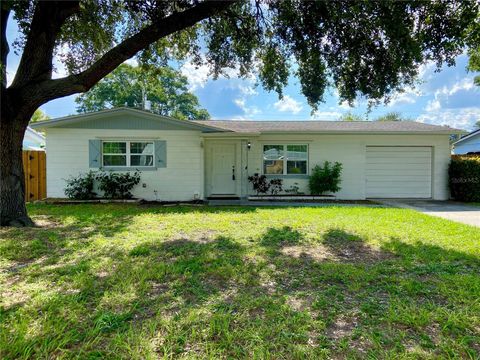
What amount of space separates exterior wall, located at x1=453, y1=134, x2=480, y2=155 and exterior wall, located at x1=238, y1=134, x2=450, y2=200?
32.7ft

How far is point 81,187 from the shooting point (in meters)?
10.4

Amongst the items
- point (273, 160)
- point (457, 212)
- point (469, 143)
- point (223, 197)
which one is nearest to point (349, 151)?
point (273, 160)

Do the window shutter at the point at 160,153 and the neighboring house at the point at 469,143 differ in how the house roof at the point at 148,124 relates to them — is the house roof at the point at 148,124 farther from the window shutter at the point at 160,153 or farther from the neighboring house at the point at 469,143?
the neighboring house at the point at 469,143

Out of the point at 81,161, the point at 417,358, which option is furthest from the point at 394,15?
the point at 81,161

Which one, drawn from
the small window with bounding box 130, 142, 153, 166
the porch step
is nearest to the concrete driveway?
the porch step

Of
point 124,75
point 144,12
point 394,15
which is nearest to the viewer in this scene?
point 394,15

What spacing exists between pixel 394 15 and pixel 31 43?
7.39 m

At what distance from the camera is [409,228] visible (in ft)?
20.8

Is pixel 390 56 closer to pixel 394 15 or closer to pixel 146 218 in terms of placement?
pixel 394 15

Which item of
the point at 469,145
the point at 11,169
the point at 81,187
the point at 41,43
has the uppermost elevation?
the point at 41,43

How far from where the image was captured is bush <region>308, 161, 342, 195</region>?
11273 millimetres

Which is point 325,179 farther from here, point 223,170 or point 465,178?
point 465,178

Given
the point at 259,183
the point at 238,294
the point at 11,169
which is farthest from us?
the point at 259,183

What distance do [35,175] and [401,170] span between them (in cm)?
1447
